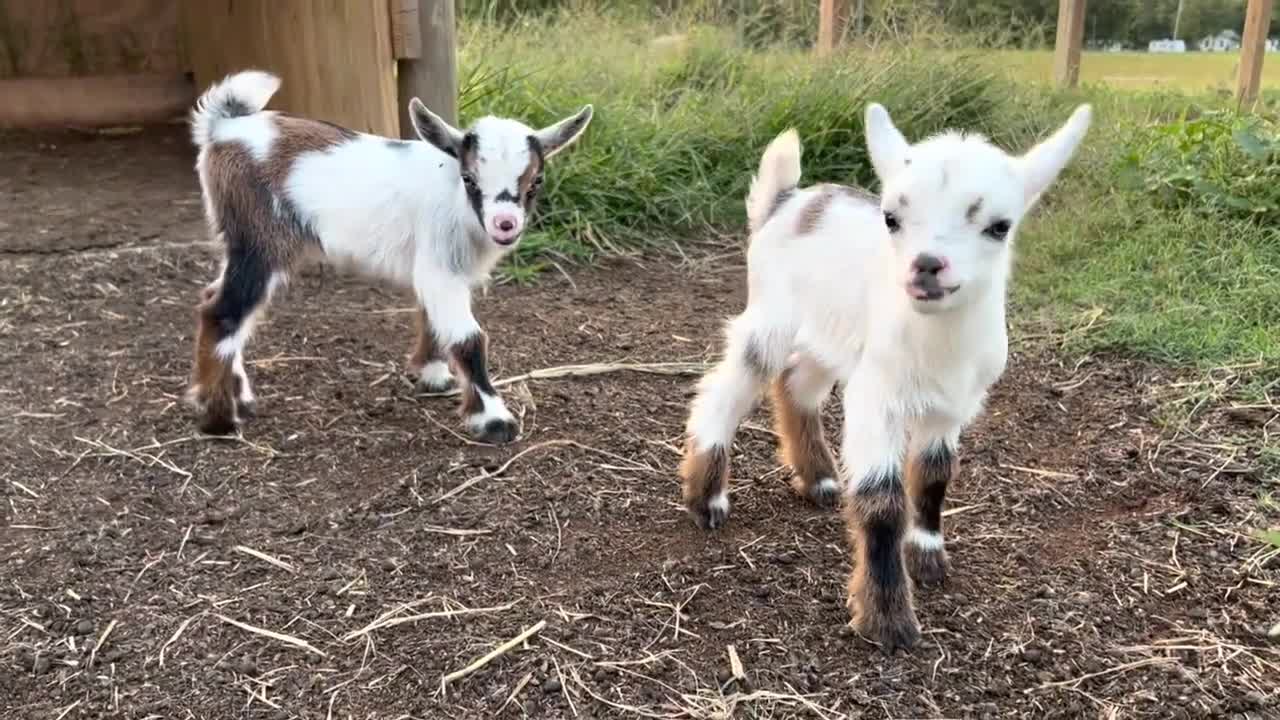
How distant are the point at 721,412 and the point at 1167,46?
532cm

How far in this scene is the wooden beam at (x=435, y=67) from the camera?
5383mm

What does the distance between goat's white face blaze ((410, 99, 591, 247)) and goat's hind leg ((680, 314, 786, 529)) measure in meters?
0.81

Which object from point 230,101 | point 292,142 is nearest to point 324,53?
point 230,101

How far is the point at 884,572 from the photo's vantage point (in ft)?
8.77

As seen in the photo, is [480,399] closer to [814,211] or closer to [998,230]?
[814,211]

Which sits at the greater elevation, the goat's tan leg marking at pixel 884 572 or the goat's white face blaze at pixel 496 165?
the goat's white face blaze at pixel 496 165

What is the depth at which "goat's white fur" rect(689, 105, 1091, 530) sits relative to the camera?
94.0 inches

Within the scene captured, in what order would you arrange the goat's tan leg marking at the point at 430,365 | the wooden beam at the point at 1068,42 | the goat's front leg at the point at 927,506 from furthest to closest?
the wooden beam at the point at 1068,42
the goat's tan leg marking at the point at 430,365
the goat's front leg at the point at 927,506

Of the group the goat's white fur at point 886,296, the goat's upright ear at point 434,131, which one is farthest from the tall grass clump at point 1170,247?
the goat's upright ear at point 434,131

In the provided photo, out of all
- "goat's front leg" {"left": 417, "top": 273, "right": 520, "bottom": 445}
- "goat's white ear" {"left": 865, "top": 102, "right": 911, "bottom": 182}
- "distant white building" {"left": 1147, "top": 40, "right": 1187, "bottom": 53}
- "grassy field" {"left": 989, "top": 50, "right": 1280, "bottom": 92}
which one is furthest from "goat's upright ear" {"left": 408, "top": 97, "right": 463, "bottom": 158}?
"distant white building" {"left": 1147, "top": 40, "right": 1187, "bottom": 53}

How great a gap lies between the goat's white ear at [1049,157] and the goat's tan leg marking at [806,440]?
1.03 metres

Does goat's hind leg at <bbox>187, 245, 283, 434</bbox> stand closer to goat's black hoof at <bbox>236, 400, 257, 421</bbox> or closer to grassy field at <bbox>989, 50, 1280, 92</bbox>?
goat's black hoof at <bbox>236, 400, 257, 421</bbox>

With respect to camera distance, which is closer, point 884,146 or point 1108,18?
point 884,146

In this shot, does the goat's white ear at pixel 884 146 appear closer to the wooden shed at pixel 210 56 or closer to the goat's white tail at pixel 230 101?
the goat's white tail at pixel 230 101
